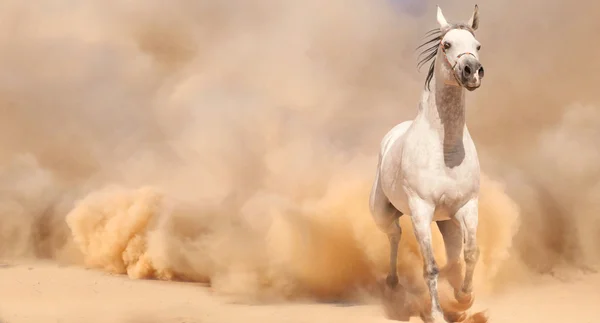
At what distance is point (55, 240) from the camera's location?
14852 millimetres

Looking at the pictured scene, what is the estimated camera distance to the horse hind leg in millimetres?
8539

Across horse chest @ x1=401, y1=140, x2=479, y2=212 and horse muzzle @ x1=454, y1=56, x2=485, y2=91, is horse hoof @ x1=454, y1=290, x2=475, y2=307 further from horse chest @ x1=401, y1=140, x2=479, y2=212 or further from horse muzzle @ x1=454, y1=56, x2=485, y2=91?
horse muzzle @ x1=454, y1=56, x2=485, y2=91

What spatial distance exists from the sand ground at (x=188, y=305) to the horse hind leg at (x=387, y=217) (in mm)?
541

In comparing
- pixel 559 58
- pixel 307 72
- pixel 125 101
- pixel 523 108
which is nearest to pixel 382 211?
pixel 523 108

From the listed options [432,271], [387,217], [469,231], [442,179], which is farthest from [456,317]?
[442,179]

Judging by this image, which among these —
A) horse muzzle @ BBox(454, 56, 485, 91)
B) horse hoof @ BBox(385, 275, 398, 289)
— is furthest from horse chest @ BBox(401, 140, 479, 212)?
horse hoof @ BBox(385, 275, 398, 289)

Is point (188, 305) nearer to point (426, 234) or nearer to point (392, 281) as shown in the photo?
point (392, 281)

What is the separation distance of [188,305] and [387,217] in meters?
3.06

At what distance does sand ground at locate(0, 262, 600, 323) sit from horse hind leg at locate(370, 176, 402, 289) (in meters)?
0.54

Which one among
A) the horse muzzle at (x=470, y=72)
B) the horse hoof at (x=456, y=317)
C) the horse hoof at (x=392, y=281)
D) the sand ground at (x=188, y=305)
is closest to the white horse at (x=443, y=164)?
the horse muzzle at (x=470, y=72)

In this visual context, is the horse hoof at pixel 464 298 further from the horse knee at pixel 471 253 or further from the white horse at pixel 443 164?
the horse knee at pixel 471 253

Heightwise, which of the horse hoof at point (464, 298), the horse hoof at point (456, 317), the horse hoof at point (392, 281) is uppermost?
the horse hoof at point (392, 281)

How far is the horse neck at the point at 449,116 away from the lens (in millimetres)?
7117

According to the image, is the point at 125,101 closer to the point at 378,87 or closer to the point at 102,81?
the point at 102,81
